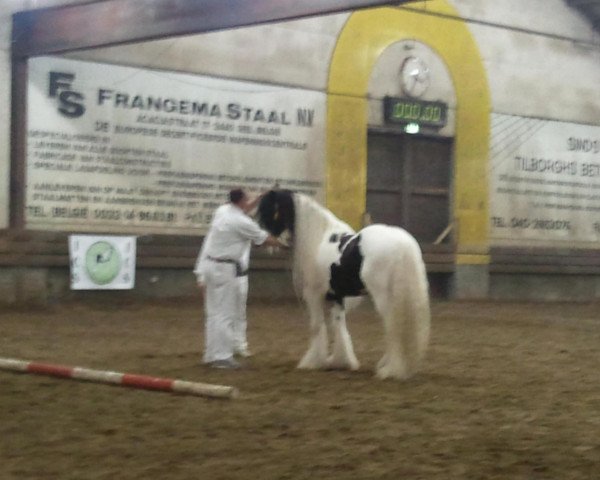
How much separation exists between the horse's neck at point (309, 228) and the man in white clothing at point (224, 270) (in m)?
0.22

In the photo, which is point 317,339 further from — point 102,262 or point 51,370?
point 102,262

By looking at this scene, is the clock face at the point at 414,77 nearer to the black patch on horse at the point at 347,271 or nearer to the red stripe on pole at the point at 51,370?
the black patch on horse at the point at 347,271

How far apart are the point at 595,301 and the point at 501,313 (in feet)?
19.6

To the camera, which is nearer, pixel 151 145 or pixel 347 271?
pixel 347 271

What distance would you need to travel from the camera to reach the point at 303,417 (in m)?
7.46

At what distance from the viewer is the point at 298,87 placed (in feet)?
67.6

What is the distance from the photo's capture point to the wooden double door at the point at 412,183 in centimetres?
2205

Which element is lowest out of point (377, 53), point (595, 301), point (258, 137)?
point (595, 301)

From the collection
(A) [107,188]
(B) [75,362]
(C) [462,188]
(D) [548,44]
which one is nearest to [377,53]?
(C) [462,188]

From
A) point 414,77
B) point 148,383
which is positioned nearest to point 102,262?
point 414,77

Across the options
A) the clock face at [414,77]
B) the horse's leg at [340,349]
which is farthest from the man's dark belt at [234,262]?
the clock face at [414,77]

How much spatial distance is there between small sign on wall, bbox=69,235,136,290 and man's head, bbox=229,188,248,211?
7.89 metres

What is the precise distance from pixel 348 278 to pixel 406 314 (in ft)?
2.62

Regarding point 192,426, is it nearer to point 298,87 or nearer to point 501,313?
point 501,313
